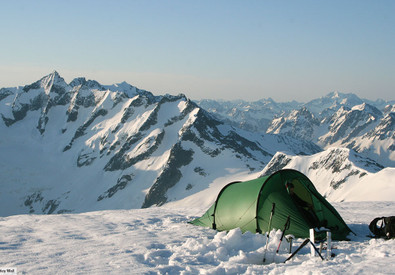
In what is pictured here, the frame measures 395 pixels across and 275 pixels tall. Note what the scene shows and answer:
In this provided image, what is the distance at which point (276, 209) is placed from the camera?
16.6 meters

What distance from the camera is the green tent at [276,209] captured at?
16172 millimetres

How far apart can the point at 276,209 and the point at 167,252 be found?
5.14 m

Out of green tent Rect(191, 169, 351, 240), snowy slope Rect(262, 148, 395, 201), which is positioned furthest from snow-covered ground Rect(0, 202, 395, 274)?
snowy slope Rect(262, 148, 395, 201)

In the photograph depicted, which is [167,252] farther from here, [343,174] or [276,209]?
[343,174]

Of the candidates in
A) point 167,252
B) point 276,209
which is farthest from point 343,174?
point 167,252

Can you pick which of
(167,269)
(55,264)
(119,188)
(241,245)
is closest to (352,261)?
(241,245)

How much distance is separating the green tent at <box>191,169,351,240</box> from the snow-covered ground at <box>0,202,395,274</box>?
2.72 feet

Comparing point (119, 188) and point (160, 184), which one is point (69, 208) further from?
point (160, 184)

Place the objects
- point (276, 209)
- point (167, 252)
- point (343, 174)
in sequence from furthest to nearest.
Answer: point (343, 174) → point (276, 209) → point (167, 252)

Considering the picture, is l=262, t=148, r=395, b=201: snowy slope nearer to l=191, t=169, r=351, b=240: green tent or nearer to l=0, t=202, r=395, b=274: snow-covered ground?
l=191, t=169, r=351, b=240: green tent

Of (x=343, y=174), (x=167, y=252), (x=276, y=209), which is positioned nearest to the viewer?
(x=167, y=252)

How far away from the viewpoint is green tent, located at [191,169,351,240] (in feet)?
53.1

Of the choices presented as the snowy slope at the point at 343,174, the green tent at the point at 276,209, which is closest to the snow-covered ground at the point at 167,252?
the green tent at the point at 276,209

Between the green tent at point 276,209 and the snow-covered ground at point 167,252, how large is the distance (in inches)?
32.6
